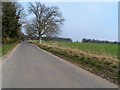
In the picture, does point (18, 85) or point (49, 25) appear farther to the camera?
point (49, 25)

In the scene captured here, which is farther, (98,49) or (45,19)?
(45,19)

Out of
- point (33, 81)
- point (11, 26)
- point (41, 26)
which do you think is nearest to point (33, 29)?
point (41, 26)

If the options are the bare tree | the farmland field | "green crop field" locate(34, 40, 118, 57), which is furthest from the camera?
the bare tree

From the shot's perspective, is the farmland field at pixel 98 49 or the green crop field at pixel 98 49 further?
the green crop field at pixel 98 49

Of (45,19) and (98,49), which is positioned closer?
(98,49)

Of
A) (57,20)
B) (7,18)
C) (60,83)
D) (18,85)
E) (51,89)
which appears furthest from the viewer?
(57,20)

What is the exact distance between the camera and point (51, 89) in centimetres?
921

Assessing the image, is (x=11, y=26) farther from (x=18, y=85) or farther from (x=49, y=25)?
(x=18, y=85)

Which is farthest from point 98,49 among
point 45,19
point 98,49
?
point 45,19

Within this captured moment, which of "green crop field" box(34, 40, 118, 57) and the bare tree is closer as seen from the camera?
"green crop field" box(34, 40, 118, 57)

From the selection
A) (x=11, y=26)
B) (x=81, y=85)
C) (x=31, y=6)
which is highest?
(x=31, y=6)

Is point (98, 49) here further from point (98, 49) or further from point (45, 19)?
point (45, 19)

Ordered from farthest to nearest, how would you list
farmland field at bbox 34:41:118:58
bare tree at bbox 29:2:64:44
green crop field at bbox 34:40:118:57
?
bare tree at bbox 29:2:64:44
green crop field at bbox 34:40:118:57
farmland field at bbox 34:41:118:58

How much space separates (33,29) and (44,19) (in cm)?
498
